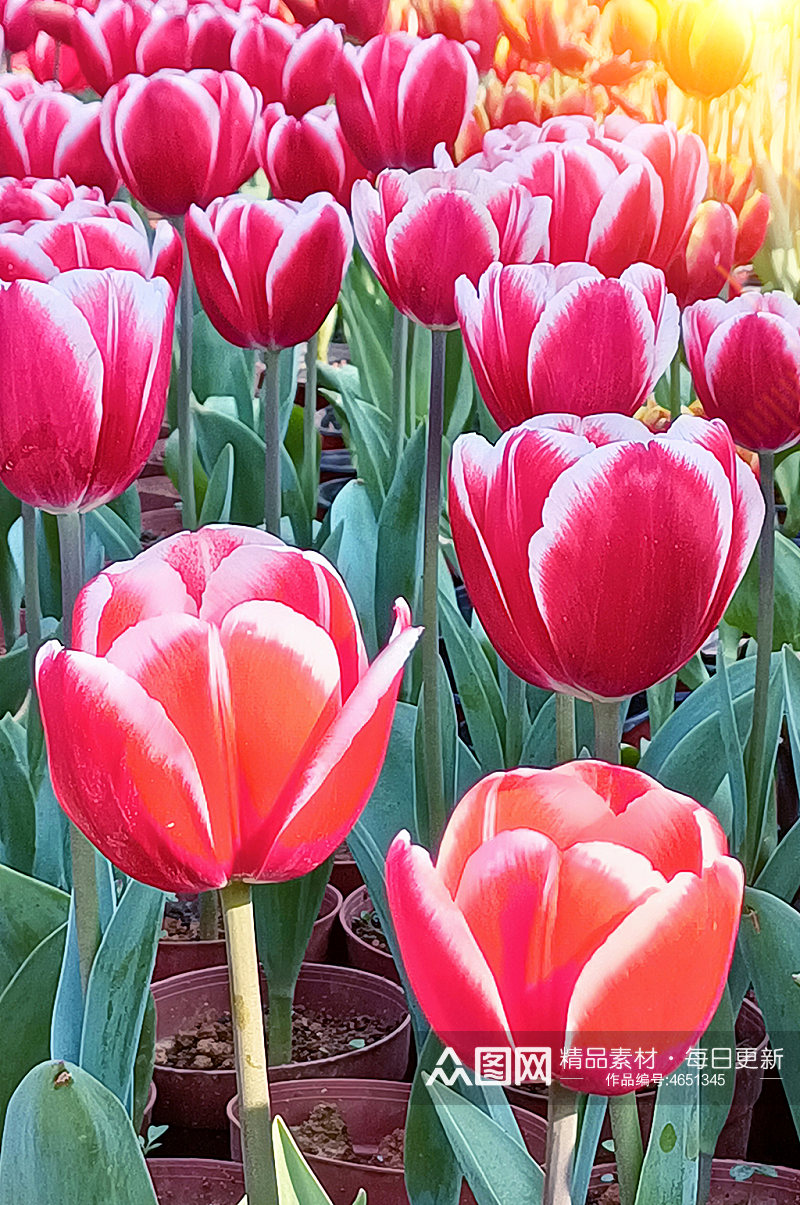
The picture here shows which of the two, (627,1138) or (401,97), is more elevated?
(401,97)

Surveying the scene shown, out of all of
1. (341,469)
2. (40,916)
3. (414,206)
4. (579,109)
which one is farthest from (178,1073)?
(341,469)

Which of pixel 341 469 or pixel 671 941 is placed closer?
pixel 671 941

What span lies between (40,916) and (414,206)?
37 centimetres

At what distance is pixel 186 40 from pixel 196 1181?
796 mm

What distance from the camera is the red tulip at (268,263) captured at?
77 cm

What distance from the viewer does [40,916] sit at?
65cm

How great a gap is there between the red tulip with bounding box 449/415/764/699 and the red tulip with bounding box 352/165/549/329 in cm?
25

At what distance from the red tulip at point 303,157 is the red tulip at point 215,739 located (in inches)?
25.1

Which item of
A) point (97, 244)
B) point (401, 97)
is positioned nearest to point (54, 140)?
point (401, 97)

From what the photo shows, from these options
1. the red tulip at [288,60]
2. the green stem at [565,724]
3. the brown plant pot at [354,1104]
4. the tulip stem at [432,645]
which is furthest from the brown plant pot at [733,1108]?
the red tulip at [288,60]

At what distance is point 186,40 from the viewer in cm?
111

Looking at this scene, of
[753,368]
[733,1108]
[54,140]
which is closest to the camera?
[753,368]

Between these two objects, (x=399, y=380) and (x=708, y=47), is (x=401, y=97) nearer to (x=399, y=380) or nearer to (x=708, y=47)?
(x=399, y=380)

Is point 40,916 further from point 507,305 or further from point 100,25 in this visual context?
point 100,25
